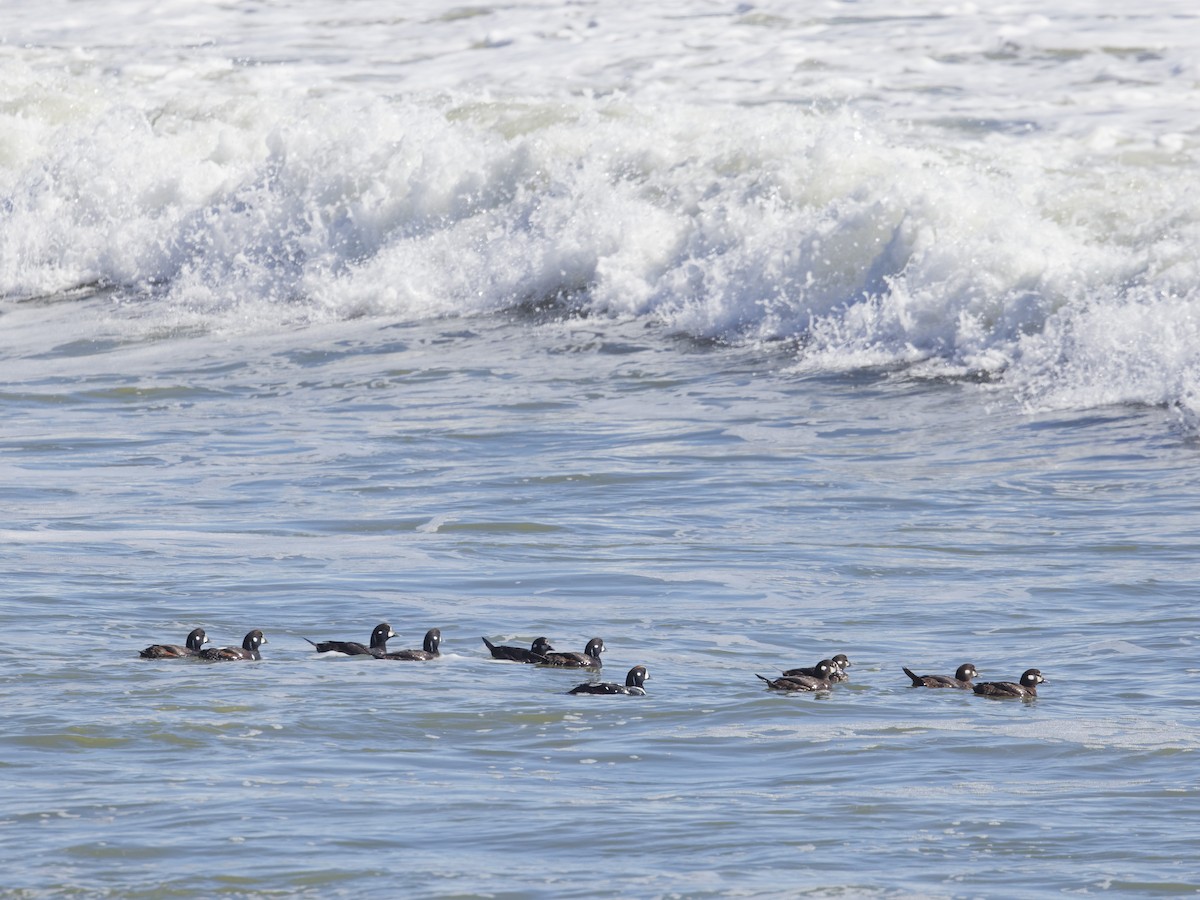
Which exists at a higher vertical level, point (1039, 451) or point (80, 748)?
point (80, 748)

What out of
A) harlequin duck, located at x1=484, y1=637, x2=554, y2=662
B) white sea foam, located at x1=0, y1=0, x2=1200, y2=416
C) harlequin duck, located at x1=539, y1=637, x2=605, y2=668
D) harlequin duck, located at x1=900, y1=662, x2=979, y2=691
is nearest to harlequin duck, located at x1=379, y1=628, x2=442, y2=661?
harlequin duck, located at x1=484, y1=637, x2=554, y2=662

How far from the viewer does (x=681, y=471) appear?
15.7 meters

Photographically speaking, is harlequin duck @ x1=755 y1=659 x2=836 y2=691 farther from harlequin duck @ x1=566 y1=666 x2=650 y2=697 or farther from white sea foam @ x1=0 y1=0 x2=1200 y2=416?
white sea foam @ x1=0 y1=0 x2=1200 y2=416

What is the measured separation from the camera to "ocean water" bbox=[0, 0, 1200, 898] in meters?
8.26

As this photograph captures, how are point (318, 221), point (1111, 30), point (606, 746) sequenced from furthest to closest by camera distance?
point (1111, 30), point (318, 221), point (606, 746)

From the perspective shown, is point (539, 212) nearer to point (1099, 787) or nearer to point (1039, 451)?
point (1039, 451)

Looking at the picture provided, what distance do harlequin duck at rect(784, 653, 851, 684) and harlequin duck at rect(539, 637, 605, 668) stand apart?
0.99 metres

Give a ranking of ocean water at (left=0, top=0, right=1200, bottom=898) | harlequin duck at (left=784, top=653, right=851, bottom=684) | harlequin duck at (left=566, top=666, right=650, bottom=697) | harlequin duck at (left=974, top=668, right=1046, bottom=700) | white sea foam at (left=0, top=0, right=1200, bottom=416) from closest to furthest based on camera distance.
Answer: ocean water at (left=0, top=0, right=1200, bottom=898) → harlequin duck at (left=566, top=666, right=650, bottom=697) → harlequin duck at (left=974, top=668, right=1046, bottom=700) → harlequin duck at (left=784, top=653, right=851, bottom=684) → white sea foam at (left=0, top=0, right=1200, bottom=416)

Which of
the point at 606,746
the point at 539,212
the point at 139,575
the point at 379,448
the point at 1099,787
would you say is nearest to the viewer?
the point at 1099,787

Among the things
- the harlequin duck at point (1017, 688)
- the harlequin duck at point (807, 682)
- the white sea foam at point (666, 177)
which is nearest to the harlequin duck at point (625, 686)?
the harlequin duck at point (807, 682)

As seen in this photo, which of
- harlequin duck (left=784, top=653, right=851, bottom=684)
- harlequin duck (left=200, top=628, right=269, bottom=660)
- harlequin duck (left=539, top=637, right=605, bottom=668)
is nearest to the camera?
harlequin duck (left=784, top=653, right=851, bottom=684)

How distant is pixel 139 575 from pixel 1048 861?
6.73 meters

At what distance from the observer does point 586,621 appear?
11961mm

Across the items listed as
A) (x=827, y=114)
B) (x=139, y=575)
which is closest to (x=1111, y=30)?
(x=827, y=114)
